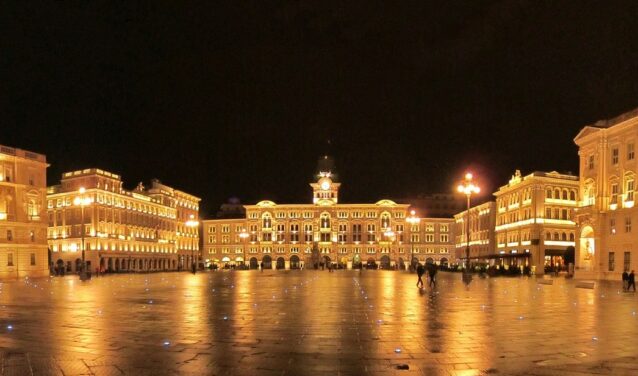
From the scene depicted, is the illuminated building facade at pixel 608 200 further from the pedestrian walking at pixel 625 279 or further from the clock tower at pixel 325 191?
the clock tower at pixel 325 191

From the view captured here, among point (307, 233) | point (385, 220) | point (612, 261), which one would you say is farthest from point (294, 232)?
point (612, 261)

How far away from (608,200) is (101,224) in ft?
261

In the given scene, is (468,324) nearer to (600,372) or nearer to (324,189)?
(600,372)

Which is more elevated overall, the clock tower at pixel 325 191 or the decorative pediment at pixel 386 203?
the clock tower at pixel 325 191

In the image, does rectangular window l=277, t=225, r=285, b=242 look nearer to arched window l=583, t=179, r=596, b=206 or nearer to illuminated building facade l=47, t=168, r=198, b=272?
illuminated building facade l=47, t=168, r=198, b=272

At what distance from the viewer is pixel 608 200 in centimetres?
5766

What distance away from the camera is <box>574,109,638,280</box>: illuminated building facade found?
177 ft

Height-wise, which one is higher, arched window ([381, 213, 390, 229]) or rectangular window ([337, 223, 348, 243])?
arched window ([381, 213, 390, 229])

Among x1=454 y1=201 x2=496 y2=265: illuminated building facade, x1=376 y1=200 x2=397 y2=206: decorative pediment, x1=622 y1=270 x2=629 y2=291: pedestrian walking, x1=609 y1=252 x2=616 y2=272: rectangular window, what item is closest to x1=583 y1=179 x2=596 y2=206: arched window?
x1=609 y1=252 x2=616 y2=272: rectangular window

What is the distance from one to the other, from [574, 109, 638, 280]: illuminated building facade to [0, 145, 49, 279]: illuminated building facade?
61.0 meters

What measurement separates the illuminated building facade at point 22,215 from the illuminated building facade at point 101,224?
62.3ft

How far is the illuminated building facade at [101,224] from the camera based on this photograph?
335ft

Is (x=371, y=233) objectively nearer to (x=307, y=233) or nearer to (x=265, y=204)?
(x=307, y=233)

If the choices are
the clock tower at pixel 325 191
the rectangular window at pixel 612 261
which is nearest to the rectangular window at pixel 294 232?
the clock tower at pixel 325 191
